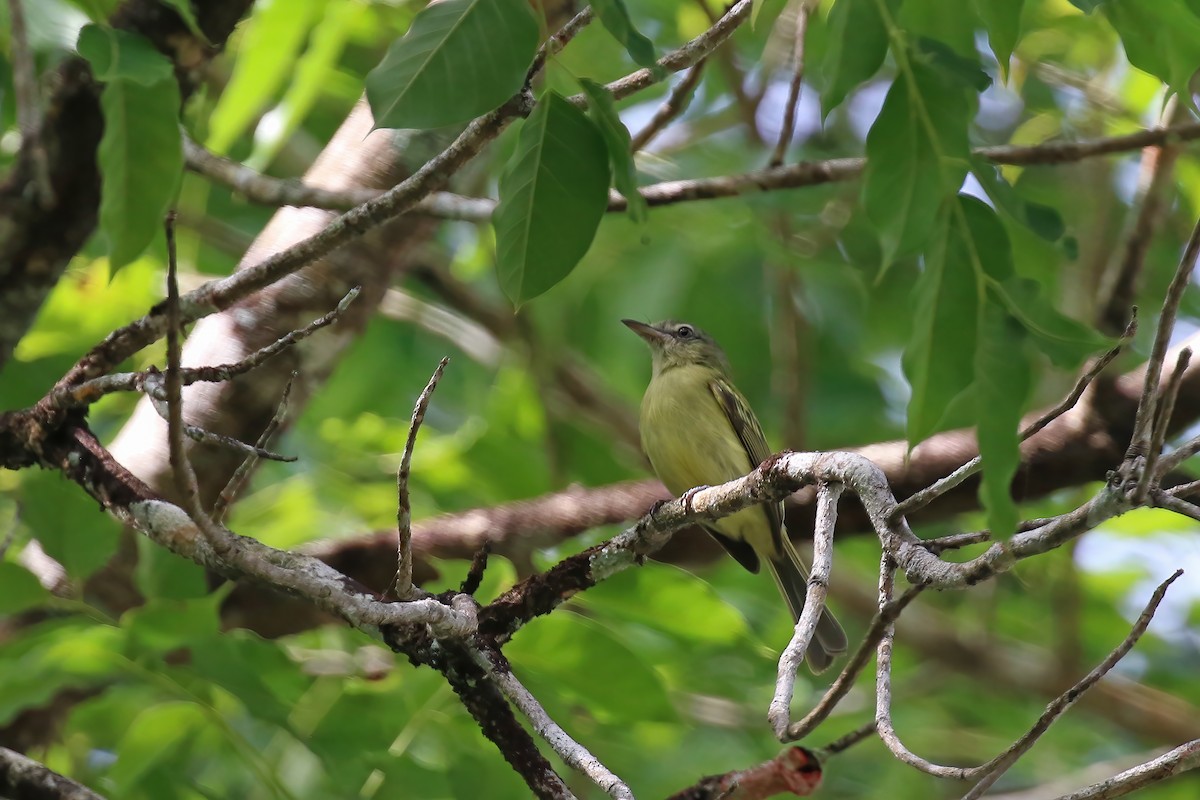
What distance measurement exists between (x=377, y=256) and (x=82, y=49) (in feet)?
8.16

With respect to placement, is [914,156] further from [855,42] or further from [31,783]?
[31,783]

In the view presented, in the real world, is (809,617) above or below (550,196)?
below

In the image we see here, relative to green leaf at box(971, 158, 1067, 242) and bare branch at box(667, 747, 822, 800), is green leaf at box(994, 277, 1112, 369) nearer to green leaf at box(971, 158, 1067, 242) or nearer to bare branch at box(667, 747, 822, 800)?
green leaf at box(971, 158, 1067, 242)

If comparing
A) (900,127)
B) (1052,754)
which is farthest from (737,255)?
(900,127)

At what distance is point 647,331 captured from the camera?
6.80 meters

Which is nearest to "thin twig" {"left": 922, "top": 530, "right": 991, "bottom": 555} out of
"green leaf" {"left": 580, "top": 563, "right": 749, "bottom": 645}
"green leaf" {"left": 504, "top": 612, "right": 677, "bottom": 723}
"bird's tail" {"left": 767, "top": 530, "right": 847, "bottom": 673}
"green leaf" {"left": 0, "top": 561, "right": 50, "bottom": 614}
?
"green leaf" {"left": 504, "top": 612, "right": 677, "bottom": 723}

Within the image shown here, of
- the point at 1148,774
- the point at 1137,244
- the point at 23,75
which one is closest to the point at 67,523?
the point at 23,75

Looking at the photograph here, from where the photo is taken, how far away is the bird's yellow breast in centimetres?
583

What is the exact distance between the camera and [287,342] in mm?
2637

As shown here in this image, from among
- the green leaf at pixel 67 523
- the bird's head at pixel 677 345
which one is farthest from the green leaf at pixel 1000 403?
the bird's head at pixel 677 345

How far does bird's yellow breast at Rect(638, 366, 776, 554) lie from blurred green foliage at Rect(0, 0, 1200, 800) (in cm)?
43

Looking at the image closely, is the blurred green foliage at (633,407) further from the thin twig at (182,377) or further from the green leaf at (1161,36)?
the thin twig at (182,377)

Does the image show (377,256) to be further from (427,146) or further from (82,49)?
(82,49)

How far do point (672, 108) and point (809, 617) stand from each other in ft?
8.47
